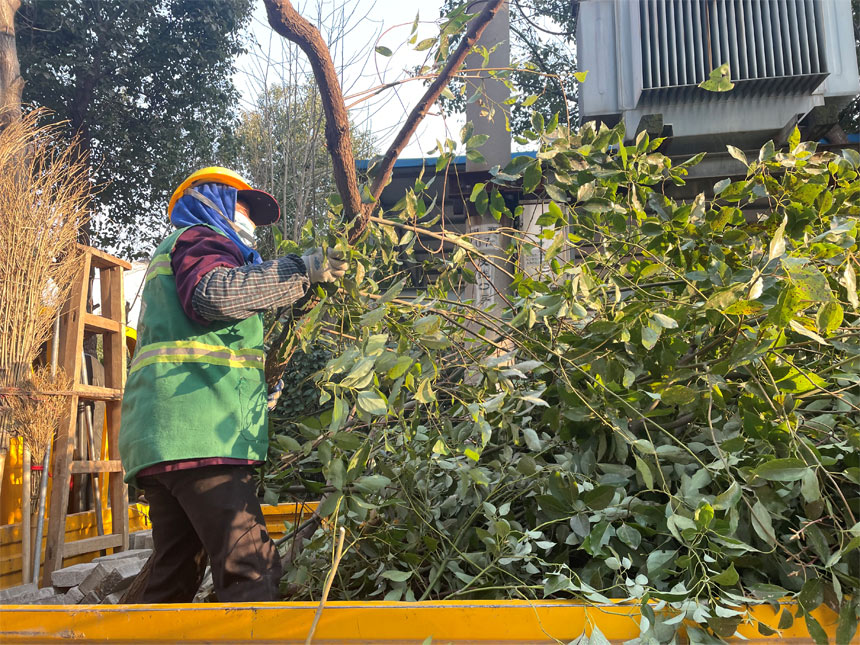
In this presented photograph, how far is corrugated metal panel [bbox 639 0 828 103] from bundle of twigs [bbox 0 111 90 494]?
4135mm

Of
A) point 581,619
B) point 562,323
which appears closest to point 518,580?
point 581,619

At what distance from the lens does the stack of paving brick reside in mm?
2359

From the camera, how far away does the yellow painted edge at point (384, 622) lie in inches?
45.5

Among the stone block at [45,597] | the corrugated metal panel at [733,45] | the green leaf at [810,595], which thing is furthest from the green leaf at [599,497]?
the corrugated metal panel at [733,45]

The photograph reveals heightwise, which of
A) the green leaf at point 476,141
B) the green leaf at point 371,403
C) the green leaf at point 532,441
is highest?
the green leaf at point 476,141

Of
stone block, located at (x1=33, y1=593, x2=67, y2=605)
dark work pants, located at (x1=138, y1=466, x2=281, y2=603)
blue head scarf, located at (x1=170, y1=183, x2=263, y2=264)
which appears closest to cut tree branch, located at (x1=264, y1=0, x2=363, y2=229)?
blue head scarf, located at (x1=170, y1=183, x2=263, y2=264)

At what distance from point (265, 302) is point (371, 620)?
79 centimetres

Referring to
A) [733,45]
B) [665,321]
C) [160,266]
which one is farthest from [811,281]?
[733,45]

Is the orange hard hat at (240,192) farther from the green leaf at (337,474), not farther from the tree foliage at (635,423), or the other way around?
the green leaf at (337,474)

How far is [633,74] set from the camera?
5.19 metres

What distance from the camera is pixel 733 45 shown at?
512cm

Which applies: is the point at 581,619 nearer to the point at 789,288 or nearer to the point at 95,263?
the point at 789,288

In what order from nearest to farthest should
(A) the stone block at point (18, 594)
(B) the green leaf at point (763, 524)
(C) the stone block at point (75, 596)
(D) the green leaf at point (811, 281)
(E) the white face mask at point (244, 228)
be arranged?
1. (D) the green leaf at point (811, 281)
2. (B) the green leaf at point (763, 524)
3. (E) the white face mask at point (244, 228)
4. (C) the stone block at point (75, 596)
5. (A) the stone block at point (18, 594)

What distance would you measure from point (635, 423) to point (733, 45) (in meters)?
4.55
